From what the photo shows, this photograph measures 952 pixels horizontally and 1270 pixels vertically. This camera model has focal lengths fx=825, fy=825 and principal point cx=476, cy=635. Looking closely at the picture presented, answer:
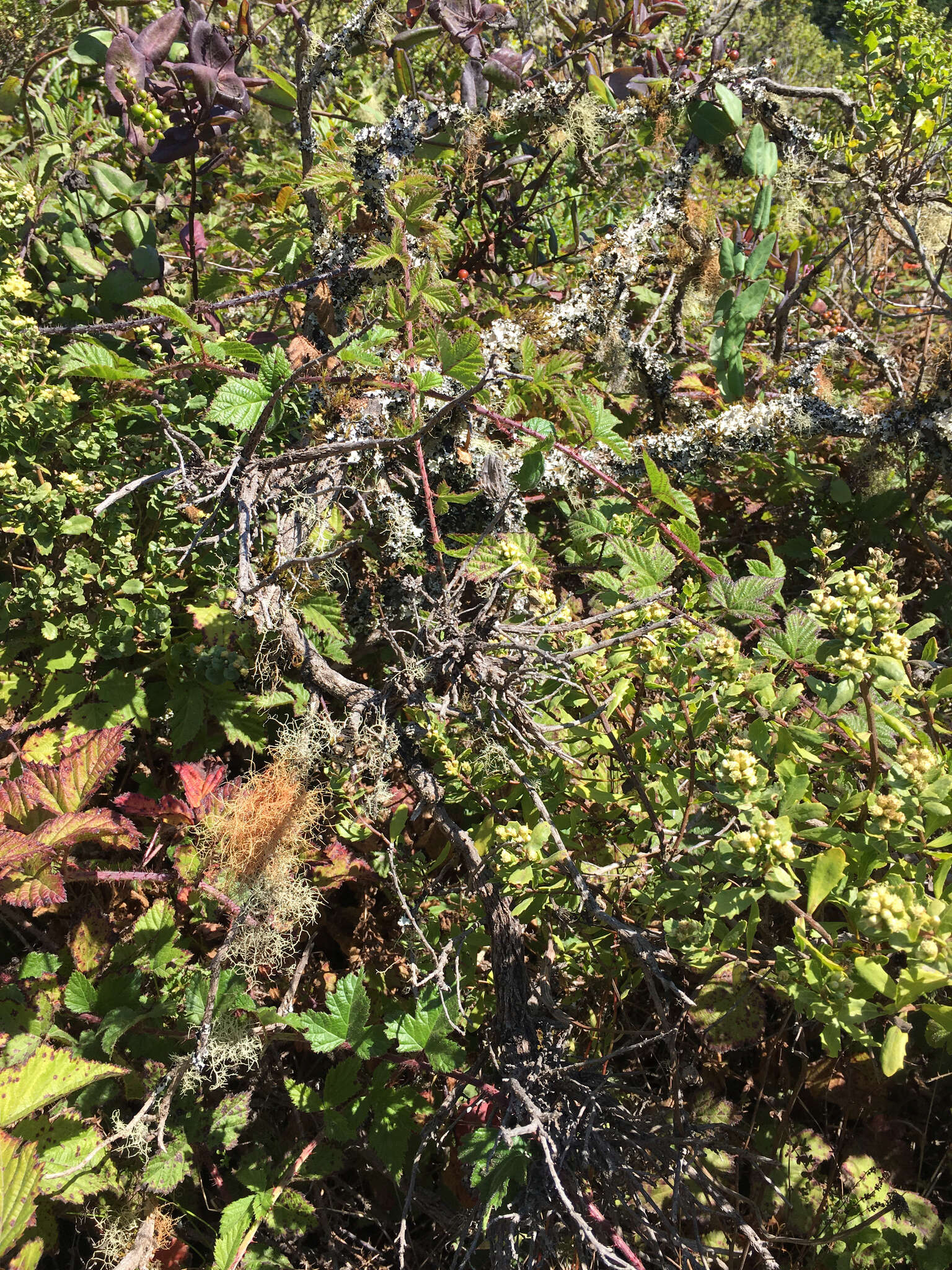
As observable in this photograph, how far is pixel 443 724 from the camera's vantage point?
138cm

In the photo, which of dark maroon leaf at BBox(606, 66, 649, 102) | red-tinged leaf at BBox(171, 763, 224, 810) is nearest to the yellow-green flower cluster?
red-tinged leaf at BBox(171, 763, 224, 810)

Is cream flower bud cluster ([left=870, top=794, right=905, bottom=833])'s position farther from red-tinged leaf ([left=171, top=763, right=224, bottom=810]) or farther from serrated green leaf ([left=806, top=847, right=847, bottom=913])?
red-tinged leaf ([left=171, top=763, right=224, bottom=810])

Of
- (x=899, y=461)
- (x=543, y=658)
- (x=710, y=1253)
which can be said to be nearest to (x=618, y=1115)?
(x=710, y=1253)

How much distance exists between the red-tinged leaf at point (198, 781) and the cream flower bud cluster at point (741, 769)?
3.23 feet

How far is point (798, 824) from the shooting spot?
1.17 m

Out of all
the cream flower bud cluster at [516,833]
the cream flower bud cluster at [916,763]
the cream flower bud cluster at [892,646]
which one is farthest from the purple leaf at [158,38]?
the cream flower bud cluster at [916,763]

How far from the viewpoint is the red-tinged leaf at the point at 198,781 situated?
1.57 metres

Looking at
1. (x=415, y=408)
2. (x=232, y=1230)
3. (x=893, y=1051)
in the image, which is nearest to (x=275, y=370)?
(x=415, y=408)

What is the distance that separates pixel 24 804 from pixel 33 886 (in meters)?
0.16

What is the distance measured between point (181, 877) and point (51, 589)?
0.60m

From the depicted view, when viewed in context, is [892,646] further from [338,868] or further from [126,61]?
[126,61]

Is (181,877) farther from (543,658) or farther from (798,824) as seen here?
(798,824)

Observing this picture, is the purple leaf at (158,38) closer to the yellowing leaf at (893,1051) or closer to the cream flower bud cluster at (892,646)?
the cream flower bud cluster at (892,646)

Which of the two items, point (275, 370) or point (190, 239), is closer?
point (275, 370)
